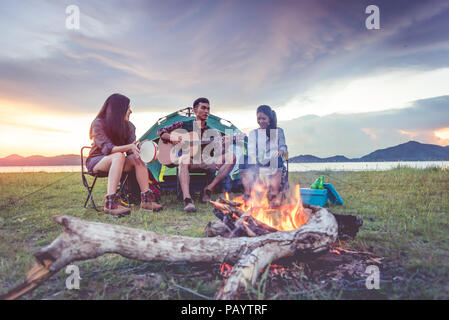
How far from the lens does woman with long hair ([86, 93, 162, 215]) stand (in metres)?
4.21

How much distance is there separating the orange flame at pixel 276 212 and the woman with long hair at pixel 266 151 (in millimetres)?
1555

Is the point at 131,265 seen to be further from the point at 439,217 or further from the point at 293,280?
the point at 439,217

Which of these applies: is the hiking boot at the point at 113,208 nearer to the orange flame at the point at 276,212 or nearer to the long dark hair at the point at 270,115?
the orange flame at the point at 276,212

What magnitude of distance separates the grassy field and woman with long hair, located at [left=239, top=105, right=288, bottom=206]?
1122 millimetres

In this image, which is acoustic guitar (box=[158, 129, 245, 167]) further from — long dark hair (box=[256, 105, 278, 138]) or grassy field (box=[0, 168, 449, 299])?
long dark hair (box=[256, 105, 278, 138])

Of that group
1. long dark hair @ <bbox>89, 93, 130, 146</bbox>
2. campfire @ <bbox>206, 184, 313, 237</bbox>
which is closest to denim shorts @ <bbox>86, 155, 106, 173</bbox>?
long dark hair @ <bbox>89, 93, 130, 146</bbox>

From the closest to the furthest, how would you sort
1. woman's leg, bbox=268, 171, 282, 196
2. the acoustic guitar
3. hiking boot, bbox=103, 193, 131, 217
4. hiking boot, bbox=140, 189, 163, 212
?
hiking boot, bbox=103, 193, 131, 217
hiking boot, bbox=140, 189, 163, 212
woman's leg, bbox=268, 171, 282, 196
the acoustic guitar

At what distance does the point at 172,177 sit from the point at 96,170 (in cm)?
207

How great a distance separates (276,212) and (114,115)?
3.07 meters

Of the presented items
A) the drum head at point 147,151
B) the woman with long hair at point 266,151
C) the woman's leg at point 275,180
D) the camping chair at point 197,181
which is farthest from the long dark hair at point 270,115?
the drum head at point 147,151

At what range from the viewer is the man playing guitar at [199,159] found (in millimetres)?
5086

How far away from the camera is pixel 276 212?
325 cm

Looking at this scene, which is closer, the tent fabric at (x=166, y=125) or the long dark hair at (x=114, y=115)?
the long dark hair at (x=114, y=115)
